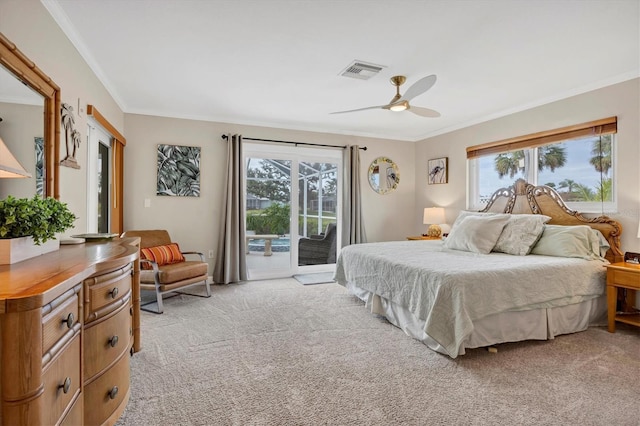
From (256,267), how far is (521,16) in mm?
4352

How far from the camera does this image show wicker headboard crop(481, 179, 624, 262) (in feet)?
10.8

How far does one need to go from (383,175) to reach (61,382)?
5.34 m

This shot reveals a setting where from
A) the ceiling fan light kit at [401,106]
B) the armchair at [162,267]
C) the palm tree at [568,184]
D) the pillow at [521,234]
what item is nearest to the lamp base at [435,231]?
the pillow at [521,234]

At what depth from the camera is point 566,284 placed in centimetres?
287

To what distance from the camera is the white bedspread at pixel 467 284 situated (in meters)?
2.45

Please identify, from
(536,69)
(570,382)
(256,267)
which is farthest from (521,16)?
(256,267)

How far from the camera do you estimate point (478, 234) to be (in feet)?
12.1

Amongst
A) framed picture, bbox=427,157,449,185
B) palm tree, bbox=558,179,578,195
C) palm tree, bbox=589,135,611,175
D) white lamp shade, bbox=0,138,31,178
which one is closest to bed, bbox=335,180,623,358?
palm tree, bbox=558,179,578,195

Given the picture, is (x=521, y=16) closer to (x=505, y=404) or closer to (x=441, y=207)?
(x=505, y=404)

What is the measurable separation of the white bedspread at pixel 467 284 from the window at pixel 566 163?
921 mm

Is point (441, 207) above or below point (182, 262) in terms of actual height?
above

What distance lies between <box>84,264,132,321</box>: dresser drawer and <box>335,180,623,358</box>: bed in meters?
2.03

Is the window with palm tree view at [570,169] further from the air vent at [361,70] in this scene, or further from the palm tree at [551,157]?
the air vent at [361,70]

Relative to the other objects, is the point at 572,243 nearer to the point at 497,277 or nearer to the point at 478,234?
the point at 478,234
